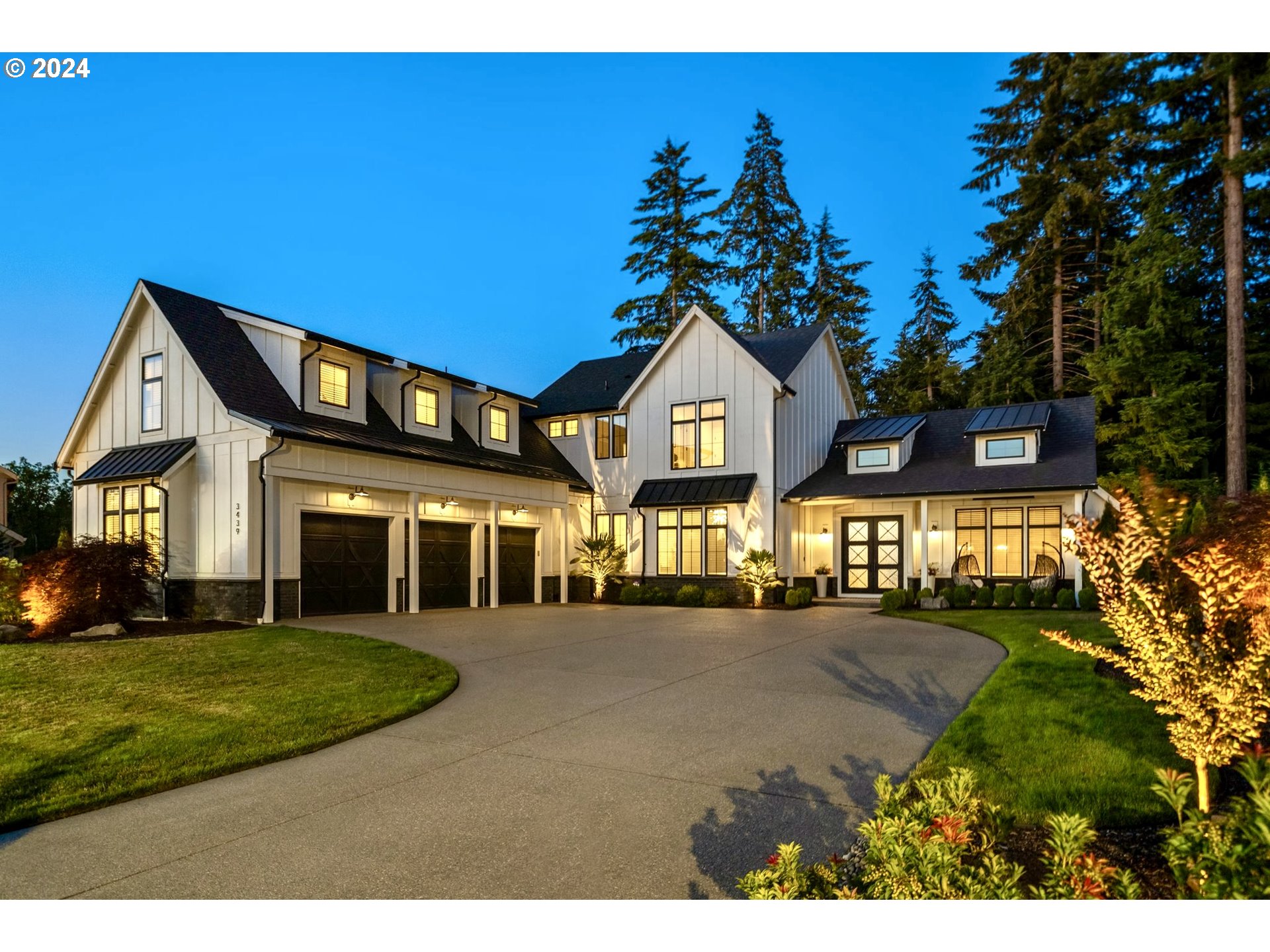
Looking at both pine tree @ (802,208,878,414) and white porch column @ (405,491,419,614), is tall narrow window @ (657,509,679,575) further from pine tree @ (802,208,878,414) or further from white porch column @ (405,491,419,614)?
pine tree @ (802,208,878,414)

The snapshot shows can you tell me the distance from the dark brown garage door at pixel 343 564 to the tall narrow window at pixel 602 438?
8.10 metres

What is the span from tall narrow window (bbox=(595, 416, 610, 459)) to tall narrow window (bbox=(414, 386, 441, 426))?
566cm

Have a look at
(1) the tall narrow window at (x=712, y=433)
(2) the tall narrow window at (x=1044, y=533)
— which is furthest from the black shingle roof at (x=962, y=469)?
(1) the tall narrow window at (x=712, y=433)

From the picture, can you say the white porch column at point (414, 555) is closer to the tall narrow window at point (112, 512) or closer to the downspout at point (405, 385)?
the downspout at point (405, 385)

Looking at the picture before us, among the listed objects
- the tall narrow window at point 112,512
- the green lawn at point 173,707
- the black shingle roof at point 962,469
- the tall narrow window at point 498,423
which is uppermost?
the tall narrow window at point 498,423

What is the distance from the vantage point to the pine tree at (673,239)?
110ft

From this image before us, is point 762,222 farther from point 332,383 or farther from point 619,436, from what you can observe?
point 332,383

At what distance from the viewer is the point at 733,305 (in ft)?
129

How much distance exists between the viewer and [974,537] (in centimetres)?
2031

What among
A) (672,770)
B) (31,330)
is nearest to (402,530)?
(31,330)

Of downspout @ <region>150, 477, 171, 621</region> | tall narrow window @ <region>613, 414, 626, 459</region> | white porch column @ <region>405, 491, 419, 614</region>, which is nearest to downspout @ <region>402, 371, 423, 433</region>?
white porch column @ <region>405, 491, 419, 614</region>

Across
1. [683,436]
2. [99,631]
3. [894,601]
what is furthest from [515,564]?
[99,631]

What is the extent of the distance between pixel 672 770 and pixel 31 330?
46.9ft

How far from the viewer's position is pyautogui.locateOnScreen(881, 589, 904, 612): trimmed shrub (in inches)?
676
